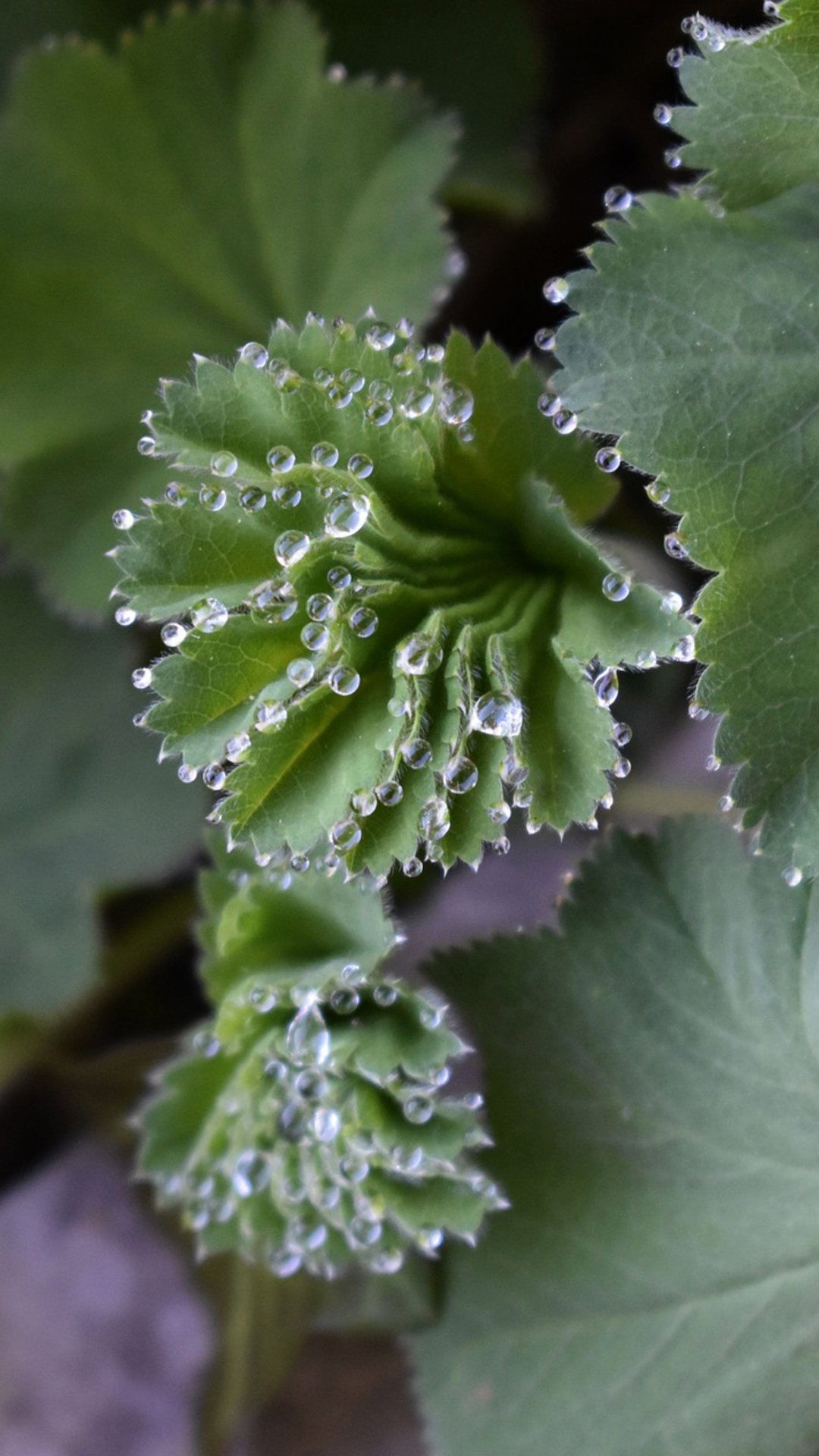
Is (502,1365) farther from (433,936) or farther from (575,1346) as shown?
(433,936)

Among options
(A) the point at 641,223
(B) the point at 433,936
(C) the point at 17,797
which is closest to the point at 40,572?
(C) the point at 17,797

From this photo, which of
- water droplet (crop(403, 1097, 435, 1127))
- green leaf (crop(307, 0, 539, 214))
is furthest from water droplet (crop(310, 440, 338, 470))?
green leaf (crop(307, 0, 539, 214))

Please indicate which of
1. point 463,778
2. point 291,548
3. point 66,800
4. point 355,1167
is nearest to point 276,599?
point 291,548

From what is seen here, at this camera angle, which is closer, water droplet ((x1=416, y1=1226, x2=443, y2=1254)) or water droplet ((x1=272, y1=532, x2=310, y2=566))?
water droplet ((x1=272, y1=532, x2=310, y2=566))

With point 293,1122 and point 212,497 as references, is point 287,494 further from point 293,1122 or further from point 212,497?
point 293,1122

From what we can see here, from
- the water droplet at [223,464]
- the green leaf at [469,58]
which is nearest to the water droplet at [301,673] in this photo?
the water droplet at [223,464]

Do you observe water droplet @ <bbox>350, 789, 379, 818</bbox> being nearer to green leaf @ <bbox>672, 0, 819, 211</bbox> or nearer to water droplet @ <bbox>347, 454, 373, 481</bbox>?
water droplet @ <bbox>347, 454, 373, 481</bbox>
